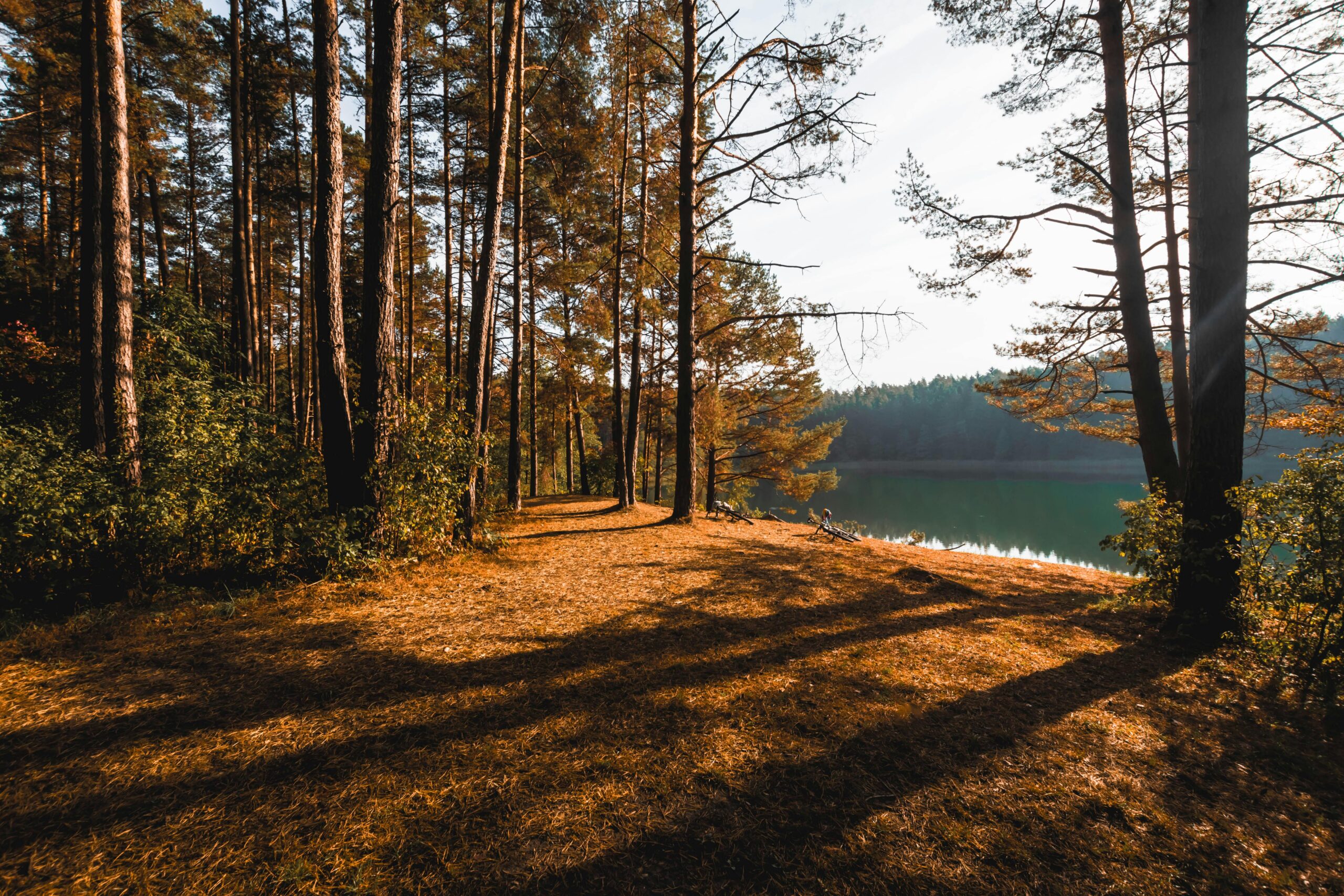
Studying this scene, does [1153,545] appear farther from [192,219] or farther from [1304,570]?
[192,219]

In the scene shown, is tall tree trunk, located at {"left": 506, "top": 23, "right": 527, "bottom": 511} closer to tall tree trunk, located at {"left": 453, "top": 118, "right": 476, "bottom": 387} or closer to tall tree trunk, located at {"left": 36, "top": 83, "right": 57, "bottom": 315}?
tall tree trunk, located at {"left": 453, "top": 118, "right": 476, "bottom": 387}

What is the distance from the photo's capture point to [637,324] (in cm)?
1161

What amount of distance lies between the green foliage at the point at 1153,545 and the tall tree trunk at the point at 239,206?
14200mm

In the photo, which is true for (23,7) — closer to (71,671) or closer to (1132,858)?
(71,671)

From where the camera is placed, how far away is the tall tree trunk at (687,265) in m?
8.68

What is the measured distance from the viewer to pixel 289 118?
12.4 meters

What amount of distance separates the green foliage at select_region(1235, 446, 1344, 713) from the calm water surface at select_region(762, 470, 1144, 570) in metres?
12.5

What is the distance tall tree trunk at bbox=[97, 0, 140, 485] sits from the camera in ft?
17.4

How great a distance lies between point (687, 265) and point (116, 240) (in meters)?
7.87

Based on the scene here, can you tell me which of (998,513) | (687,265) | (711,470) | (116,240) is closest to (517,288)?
(687,265)

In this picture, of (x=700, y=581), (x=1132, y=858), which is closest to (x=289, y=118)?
(x=700, y=581)

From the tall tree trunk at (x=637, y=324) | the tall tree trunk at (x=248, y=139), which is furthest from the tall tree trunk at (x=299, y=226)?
the tall tree trunk at (x=637, y=324)

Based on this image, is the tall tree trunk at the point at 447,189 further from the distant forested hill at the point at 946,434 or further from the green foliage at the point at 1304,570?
the distant forested hill at the point at 946,434

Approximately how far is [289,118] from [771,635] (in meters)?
17.2
